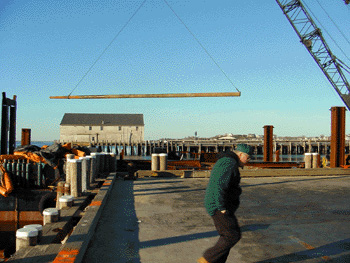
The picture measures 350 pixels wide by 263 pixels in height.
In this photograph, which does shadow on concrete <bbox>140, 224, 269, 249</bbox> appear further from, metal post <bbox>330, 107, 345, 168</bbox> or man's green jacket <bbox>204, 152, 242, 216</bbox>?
metal post <bbox>330, 107, 345, 168</bbox>

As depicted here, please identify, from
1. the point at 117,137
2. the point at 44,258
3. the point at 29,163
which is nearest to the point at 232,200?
the point at 44,258

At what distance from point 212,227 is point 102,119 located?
80376 millimetres

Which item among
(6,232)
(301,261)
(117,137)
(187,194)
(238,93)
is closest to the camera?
(301,261)

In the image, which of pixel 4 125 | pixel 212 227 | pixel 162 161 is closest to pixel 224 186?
pixel 212 227

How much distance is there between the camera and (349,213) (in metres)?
7.70

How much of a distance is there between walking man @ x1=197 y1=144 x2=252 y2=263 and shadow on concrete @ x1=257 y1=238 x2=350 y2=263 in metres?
0.91

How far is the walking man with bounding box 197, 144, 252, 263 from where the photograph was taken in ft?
13.6

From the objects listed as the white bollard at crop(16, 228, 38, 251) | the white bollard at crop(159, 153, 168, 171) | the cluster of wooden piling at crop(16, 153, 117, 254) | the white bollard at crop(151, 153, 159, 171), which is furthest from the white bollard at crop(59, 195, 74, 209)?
the white bollard at crop(159, 153, 168, 171)

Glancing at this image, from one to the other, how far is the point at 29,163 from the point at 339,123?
14798 millimetres

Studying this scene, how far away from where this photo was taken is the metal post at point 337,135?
17.6m

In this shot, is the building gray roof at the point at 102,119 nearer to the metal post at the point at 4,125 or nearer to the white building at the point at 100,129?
the white building at the point at 100,129

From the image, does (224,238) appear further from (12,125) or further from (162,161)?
(12,125)

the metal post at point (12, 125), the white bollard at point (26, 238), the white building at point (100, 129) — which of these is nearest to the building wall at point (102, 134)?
the white building at point (100, 129)

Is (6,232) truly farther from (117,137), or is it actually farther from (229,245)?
(117,137)
